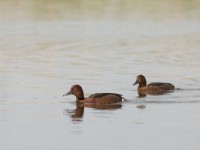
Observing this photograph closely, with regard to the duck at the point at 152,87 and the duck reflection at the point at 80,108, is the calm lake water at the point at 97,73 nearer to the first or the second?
the duck reflection at the point at 80,108

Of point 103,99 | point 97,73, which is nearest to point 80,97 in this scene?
point 103,99

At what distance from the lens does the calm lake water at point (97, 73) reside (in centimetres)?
1834

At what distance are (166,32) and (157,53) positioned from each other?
864 cm

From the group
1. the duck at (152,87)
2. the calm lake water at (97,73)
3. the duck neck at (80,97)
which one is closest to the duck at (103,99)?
the duck neck at (80,97)

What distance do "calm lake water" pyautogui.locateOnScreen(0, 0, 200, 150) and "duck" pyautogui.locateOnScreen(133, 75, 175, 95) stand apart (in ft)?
0.75

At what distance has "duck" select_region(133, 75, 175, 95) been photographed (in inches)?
991

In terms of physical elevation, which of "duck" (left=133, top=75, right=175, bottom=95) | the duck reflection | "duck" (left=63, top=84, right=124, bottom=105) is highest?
"duck" (left=133, top=75, right=175, bottom=95)

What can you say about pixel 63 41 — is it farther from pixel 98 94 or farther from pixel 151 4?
pixel 151 4

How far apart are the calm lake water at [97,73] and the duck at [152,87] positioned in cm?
23

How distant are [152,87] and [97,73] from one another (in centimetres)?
352

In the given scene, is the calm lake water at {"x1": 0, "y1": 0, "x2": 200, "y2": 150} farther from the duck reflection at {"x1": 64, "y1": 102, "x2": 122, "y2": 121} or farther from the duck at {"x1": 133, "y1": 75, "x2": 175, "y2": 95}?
the duck at {"x1": 133, "y1": 75, "x2": 175, "y2": 95}

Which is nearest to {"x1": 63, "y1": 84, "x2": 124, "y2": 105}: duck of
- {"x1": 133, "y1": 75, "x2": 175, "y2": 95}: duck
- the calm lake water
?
the calm lake water

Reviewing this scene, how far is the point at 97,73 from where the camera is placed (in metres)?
28.8

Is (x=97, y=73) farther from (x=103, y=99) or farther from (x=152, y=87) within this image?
(x=103, y=99)
